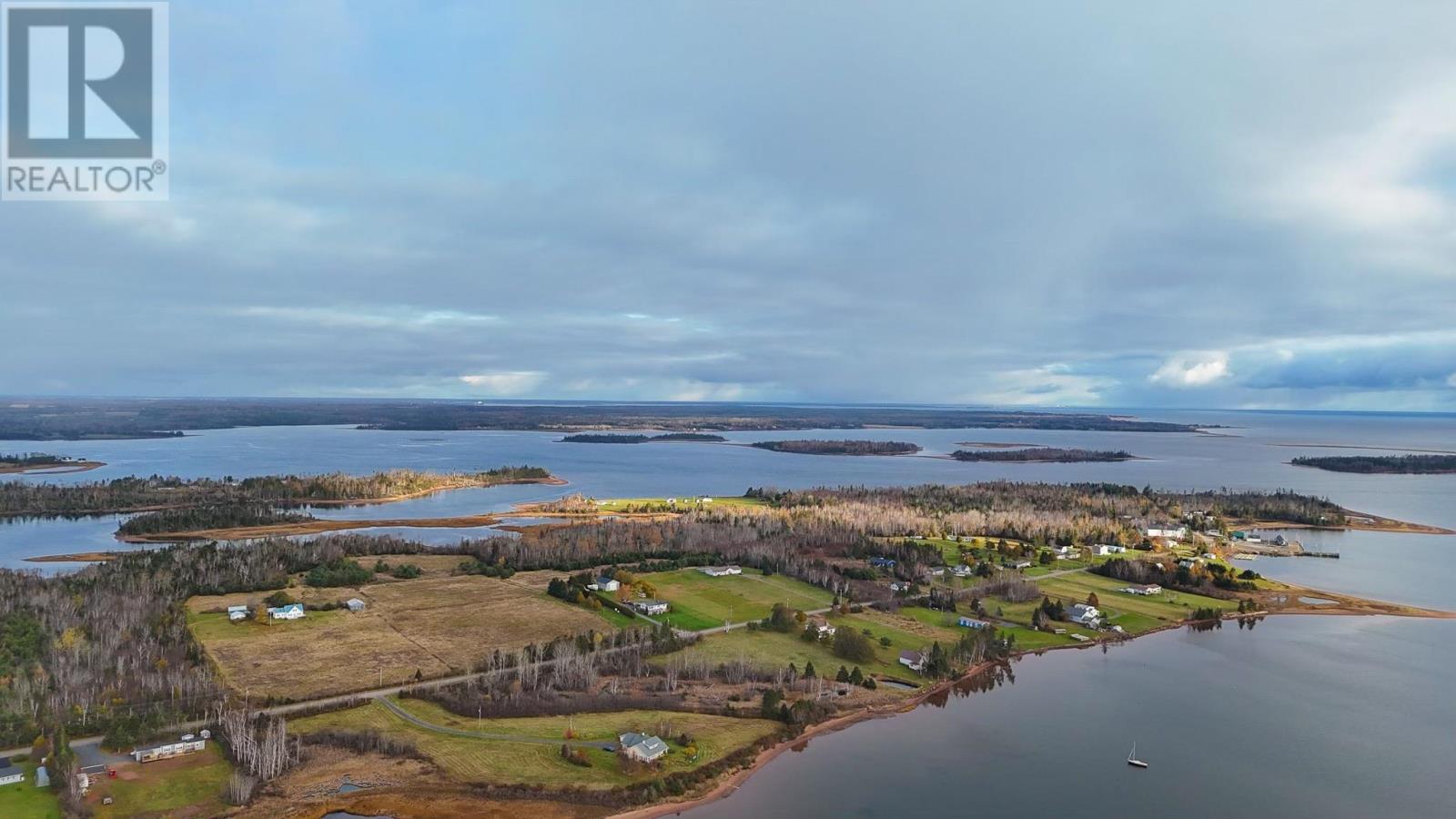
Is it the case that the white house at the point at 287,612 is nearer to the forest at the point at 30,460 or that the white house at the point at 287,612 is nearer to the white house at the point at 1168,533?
the white house at the point at 1168,533

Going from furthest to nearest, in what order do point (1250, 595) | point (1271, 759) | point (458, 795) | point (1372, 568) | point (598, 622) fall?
point (1372, 568)
point (1250, 595)
point (598, 622)
point (1271, 759)
point (458, 795)

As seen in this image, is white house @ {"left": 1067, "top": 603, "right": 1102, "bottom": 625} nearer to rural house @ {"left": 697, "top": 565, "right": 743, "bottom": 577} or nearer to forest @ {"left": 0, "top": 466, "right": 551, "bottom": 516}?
rural house @ {"left": 697, "top": 565, "right": 743, "bottom": 577}

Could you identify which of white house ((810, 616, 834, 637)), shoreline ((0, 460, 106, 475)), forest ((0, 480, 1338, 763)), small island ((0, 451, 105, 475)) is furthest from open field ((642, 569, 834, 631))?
small island ((0, 451, 105, 475))

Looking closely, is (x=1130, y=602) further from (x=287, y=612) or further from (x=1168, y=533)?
(x=287, y=612)

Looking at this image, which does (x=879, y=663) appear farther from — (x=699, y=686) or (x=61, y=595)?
(x=61, y=595)

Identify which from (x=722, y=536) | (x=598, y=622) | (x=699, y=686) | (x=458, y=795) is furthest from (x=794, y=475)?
(x=458, y=795)

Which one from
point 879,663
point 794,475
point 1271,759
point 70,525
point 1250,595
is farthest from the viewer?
point 794,475

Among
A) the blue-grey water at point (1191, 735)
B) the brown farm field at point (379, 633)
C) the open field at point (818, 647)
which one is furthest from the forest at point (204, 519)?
the open field at point (818, 647)
